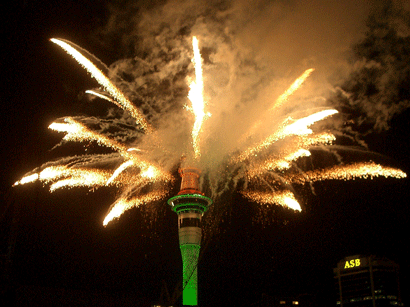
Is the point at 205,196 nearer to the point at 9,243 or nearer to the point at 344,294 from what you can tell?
the point at 9,243

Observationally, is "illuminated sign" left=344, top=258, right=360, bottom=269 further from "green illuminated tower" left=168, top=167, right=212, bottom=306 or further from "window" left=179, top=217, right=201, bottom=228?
"window" left=179, top=217, right=201, bottom=228

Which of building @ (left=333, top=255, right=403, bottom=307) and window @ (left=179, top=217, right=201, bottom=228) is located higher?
window @ (left=179, top=217, right=201, bottom=228)

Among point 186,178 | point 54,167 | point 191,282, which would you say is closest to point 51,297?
point 191,282

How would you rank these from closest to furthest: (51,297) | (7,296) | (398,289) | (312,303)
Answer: (7,296) → (51,297) → (312,303) → (398,289)

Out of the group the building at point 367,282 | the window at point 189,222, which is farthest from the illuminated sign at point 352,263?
the window at point 189,222

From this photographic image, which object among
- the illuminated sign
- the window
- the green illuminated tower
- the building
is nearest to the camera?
the green illuminated tower

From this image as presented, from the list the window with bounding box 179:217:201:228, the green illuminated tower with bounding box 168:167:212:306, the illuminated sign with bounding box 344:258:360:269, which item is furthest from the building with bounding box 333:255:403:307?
the window with bounding box 179:217:201:228
